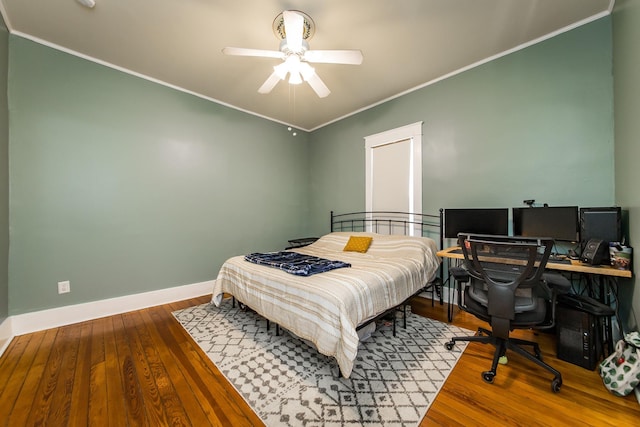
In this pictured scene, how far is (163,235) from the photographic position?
3.19 meters

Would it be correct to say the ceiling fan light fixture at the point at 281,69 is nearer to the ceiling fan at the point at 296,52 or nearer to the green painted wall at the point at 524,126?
the ceiling fan at the point at 296,52

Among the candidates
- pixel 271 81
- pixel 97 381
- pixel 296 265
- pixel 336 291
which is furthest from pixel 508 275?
pixel 97 381

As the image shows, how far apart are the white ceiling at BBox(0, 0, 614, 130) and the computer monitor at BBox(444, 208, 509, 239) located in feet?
5.85

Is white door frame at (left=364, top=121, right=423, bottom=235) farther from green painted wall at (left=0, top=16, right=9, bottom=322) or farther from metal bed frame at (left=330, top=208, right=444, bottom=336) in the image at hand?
green painted wall at (left=0, top=16, right=9, bottom=322)

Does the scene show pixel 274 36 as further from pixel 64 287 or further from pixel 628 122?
pixel 64 287

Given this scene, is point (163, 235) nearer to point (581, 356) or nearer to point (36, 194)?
point (36, 194)

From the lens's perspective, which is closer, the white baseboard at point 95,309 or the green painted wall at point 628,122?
the green painted wall at point 628,122

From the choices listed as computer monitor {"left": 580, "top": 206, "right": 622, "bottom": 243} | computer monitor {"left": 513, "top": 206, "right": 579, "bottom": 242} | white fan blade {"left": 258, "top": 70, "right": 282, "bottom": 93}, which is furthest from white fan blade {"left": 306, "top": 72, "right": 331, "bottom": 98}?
computer monitor {"left": 580, "top": 206, "right": 622, "bottom": 243}

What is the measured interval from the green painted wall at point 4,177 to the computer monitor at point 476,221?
450 cm

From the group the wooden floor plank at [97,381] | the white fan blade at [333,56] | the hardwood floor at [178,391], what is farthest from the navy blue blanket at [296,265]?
the white fan blade at [333,56]

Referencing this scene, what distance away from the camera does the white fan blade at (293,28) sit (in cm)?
175

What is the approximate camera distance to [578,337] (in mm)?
1760

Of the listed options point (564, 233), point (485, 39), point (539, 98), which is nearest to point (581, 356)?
point (564, 233)

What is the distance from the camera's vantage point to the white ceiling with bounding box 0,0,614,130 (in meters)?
2.02
